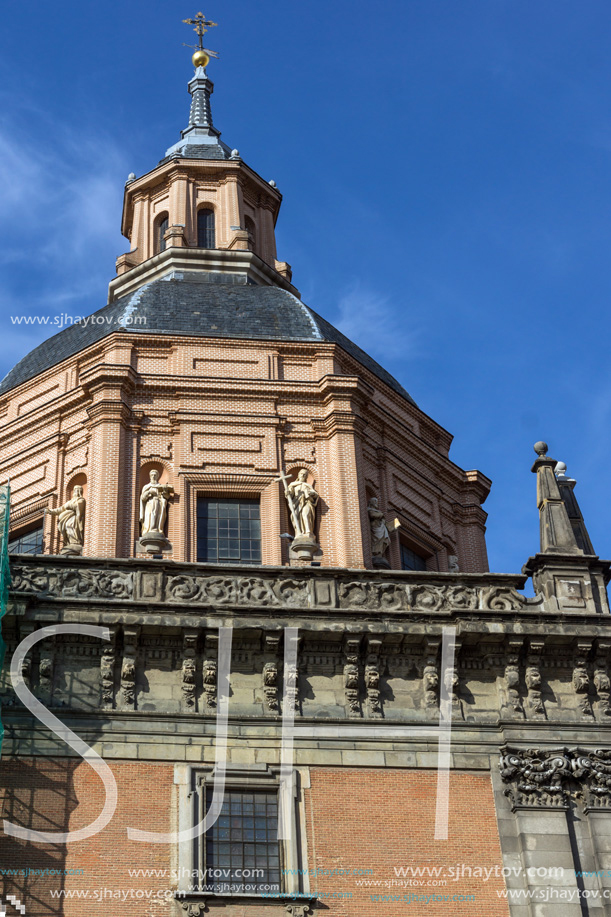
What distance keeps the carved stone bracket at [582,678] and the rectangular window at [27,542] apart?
11.4m

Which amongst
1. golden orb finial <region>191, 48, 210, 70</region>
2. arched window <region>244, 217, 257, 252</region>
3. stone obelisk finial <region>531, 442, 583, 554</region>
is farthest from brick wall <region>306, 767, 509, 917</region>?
golden orb finial <region>191, 48, 210, 70</region>

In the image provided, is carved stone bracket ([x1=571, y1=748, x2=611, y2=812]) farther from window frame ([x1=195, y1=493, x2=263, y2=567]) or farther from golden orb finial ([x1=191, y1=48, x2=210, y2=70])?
→ golden orb finial ([x1=191, y1=48, x2=210, y2=70])

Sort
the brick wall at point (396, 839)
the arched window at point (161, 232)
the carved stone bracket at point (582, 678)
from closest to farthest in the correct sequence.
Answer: the brick wall at point (396, 839), the carved stone bracket at point (582, 678), the arched window at point (161, 232)

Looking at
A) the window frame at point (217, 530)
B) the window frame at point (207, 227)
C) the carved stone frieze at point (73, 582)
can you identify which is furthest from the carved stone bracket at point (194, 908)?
the window frame at point (207, 227)

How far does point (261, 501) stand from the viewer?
2741 centimetres

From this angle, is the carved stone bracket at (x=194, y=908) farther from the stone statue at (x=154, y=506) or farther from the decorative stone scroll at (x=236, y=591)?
the stone statue at (x=154, y=506)

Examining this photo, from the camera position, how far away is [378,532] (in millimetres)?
27609

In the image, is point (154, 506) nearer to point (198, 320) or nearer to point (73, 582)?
point (73, 582)

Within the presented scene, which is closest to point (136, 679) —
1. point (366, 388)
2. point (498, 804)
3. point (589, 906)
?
point (498, 804)

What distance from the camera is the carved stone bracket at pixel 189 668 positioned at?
21.1m

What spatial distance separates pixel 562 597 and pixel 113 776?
7.96 metres

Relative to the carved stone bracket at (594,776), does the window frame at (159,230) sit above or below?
above

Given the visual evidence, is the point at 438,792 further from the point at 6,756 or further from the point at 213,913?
the point at 6,756

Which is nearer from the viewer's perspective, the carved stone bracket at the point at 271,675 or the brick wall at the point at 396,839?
the brick wall at the point at 396,839
